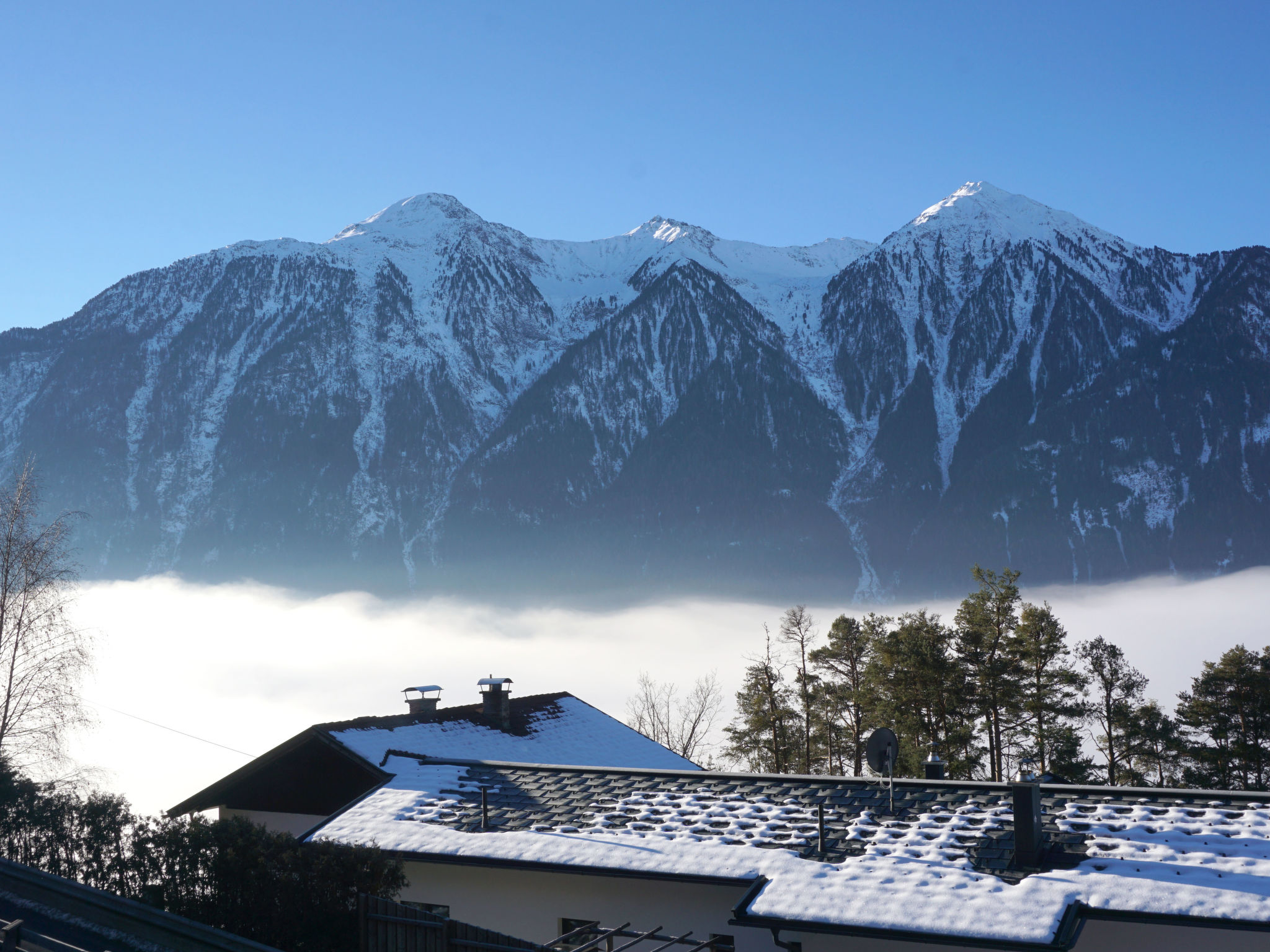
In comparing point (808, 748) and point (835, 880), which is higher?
point (835, 880)

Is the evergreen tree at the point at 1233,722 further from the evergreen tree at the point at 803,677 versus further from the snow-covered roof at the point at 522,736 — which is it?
the snow-covered roof at the point at 522,736

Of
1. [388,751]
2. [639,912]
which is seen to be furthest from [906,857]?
[388,751]

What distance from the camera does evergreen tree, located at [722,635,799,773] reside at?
190 ft

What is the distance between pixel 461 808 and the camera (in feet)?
70.8

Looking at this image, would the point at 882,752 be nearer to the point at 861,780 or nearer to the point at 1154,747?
the point at 861,780

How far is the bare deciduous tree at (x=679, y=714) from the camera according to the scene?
251 feet

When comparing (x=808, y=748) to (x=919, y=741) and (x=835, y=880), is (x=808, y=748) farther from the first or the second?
(x=835, y=880)

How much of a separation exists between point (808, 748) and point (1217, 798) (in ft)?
132

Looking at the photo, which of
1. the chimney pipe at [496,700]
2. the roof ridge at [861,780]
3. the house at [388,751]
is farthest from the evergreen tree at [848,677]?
the roof ridge at [861,780]

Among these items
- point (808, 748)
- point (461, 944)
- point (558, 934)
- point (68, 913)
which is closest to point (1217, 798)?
point (558, 934)

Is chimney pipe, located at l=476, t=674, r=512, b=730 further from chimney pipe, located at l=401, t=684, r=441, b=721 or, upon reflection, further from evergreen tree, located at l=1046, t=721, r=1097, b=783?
evergreen tree, located at l=1046, t=721, r=1097, b=783

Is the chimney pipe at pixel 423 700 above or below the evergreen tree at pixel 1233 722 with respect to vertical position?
above

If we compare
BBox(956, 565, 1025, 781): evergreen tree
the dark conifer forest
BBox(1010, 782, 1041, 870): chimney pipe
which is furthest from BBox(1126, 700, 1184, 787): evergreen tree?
BBox(1010, 782, 1041, 870): chimney pipe

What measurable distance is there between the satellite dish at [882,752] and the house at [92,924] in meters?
10.9
